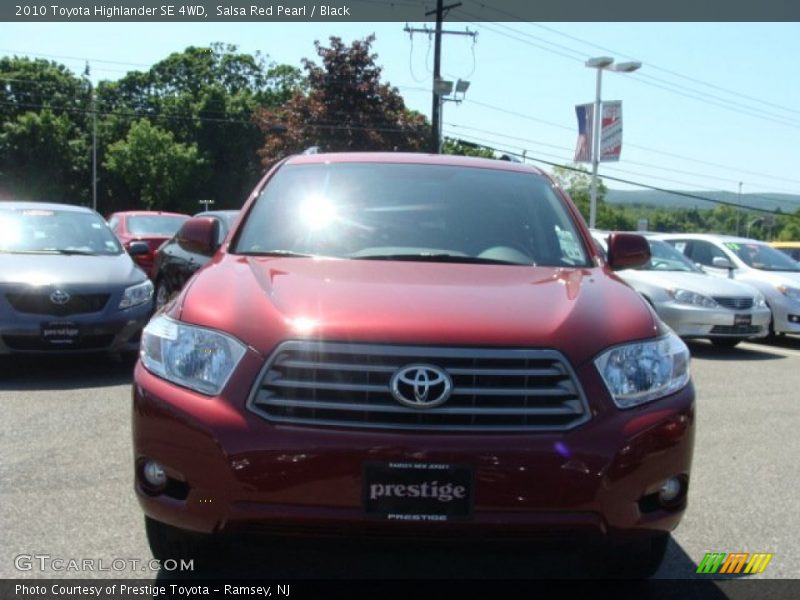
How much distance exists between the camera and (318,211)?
4188 millimetres

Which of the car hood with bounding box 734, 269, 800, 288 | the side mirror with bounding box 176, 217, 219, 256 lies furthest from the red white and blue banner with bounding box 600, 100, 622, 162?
the side mirror with bounding box 176, 217, 219, 256

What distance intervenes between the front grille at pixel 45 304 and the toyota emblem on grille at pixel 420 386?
540 centimetres

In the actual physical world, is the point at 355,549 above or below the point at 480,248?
below

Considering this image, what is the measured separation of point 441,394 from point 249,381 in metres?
0.62

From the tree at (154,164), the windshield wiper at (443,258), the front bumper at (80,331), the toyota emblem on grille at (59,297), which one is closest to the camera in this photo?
the windshield wiper at (443,258)

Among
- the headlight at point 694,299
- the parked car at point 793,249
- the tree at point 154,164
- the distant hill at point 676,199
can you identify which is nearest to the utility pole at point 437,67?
A: the parked car at point 793,249

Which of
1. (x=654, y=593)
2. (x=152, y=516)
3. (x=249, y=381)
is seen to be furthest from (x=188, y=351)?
(x=654, y=593)

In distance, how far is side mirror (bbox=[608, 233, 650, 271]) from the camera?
450 centimetres

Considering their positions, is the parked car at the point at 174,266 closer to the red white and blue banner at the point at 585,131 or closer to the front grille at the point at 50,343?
the front grille at the point at 50,343

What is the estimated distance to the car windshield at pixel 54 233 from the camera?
8.41 meters

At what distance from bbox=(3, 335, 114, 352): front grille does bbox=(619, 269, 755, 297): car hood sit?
6.56 metres

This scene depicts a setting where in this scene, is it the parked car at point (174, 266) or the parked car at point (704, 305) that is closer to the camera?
the parked car at point (174, 266)

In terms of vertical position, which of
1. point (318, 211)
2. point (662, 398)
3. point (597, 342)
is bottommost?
point (662, 398)

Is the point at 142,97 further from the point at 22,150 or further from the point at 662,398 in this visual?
the point at 662,398
